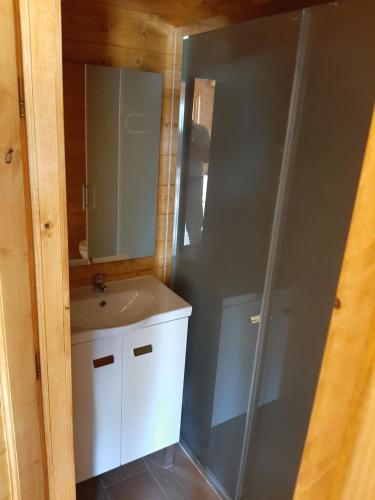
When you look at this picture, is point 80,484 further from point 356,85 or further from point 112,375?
point 356,85

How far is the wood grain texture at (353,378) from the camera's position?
38cm

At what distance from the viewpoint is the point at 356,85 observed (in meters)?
1.06

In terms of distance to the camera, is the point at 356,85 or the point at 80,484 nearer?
the point at 356,85

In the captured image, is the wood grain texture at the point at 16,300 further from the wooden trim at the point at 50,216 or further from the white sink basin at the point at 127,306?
the white sink basin at the point at 127,306

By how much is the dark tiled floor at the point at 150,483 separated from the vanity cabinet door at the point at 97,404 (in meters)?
0.20

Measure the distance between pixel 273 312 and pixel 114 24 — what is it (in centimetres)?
133

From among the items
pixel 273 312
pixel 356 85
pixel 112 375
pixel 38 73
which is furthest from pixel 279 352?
pixel 38 73

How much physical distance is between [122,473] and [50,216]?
5.56 ft

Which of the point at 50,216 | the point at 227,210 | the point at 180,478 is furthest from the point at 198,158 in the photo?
the point at 180,478

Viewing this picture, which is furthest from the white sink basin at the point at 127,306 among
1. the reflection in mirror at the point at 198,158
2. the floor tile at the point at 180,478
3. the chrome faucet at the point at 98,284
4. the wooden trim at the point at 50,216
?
the floor tile at the point at 180,478

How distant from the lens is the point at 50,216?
33.1 inches

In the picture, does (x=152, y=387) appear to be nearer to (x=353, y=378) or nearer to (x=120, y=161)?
(x=120, y=161)

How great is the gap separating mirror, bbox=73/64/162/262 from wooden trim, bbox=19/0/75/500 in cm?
92

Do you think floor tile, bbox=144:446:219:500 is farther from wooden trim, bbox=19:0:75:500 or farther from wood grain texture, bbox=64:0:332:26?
wood grain texture, bbox=64:0:332:26
